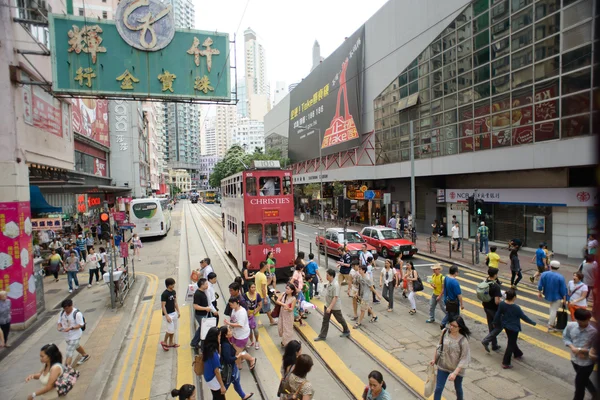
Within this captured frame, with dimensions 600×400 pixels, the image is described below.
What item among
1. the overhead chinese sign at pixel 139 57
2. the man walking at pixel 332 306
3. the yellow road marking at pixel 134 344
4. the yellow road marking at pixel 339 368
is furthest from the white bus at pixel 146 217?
the man walking at pixel 332 306

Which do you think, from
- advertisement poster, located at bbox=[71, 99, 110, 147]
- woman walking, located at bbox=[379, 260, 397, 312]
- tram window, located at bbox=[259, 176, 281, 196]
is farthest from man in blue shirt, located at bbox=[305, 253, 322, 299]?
advertisement poster, located at bbox=[71, 99, 110, 147]

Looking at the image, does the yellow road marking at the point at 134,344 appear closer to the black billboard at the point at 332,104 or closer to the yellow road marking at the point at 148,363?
the yellow road marking at the point at 148,363

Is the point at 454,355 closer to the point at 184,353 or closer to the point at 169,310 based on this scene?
the point at 184,353

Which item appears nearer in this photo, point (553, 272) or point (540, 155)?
point (553, 272)

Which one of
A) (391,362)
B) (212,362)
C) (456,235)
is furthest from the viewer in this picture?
(456,235)

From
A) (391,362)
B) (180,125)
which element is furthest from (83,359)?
(180,125)

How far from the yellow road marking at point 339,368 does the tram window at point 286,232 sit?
5088 mm

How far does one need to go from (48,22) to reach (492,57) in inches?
777

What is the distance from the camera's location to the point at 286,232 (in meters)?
13.4

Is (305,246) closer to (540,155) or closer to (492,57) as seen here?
(540,155)

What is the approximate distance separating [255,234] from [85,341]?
6141mm

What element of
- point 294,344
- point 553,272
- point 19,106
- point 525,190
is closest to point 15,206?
point 19,106

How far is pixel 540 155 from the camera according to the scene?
633 inches

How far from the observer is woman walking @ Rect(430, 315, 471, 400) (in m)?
5.16
